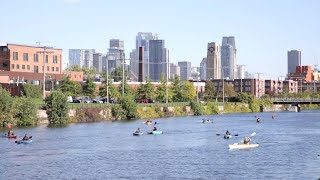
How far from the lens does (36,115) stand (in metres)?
110

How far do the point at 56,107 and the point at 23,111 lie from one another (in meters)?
7.60

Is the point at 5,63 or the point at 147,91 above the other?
the point at 5,63

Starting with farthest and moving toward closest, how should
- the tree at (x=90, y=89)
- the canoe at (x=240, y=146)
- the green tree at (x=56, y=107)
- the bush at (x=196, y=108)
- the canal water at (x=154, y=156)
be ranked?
the tree at (x=90, y=89) → the bush at (x=196, y=108) → the green tree at (x=56, y=107) → the canoe at (x=240, y=146) → the canal water at (x=154, y=156)

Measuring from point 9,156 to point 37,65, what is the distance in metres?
104

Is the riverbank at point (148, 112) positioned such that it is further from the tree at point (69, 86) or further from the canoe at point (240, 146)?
the canoe at point (240, 146)

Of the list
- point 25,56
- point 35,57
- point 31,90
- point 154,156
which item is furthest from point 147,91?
point 154,156

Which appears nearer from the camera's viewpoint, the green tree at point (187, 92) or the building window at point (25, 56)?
the building window at point (25, 56)

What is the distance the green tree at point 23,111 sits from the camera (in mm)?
106938

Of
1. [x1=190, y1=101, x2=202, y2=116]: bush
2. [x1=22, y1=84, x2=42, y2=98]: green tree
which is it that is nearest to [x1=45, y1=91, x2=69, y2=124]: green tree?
[x1=22, y1=84, x2=42, y2=98]: green tree

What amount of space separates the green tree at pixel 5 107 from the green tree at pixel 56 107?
8987 mm

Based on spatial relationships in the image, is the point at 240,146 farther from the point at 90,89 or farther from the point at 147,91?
the point at 147,91

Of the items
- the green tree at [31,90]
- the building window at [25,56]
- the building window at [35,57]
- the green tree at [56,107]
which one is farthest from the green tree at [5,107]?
the building window at [35,57]

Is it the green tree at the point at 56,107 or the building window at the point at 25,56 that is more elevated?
the building window at the point at 25,56

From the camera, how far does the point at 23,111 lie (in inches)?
4222
